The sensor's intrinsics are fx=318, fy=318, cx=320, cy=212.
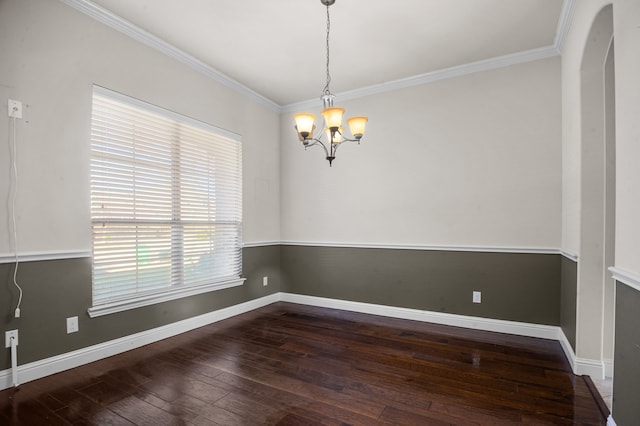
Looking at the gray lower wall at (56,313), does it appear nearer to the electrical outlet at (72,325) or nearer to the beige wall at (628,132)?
the electrical outlet at (72,325)

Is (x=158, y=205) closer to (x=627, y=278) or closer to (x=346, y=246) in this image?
(x=346, y=246)

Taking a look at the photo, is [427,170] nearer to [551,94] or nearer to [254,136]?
[551,94]

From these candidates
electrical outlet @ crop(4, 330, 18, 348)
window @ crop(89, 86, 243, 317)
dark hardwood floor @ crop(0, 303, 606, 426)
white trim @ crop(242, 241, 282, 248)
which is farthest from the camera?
white trim @ crop(242, 241, 282, 248)

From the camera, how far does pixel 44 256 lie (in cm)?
238

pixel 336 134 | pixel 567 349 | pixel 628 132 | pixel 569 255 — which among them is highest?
pixel 336 134

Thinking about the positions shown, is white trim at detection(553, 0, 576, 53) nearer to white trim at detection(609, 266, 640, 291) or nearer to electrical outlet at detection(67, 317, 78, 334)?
white trim at detection(609, 266, 640, 291)

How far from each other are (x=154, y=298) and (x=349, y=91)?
3.37 metres

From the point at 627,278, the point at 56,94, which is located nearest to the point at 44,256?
the point at 56,94

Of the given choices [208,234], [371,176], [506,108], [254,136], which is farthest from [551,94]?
[208,234]

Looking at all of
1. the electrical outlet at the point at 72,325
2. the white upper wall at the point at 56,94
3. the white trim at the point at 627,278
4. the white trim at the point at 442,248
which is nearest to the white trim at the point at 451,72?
the white trim at the point at 442,248

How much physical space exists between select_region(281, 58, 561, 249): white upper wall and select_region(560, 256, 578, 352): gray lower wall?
0.35 metres

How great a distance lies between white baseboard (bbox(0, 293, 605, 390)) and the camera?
238 centimetres

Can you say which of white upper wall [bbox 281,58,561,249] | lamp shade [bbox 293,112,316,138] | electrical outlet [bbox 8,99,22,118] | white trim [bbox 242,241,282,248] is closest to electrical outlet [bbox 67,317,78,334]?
electrical outlet [bbox 8,99,22,118]

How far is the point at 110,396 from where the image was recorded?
84.4 inches
